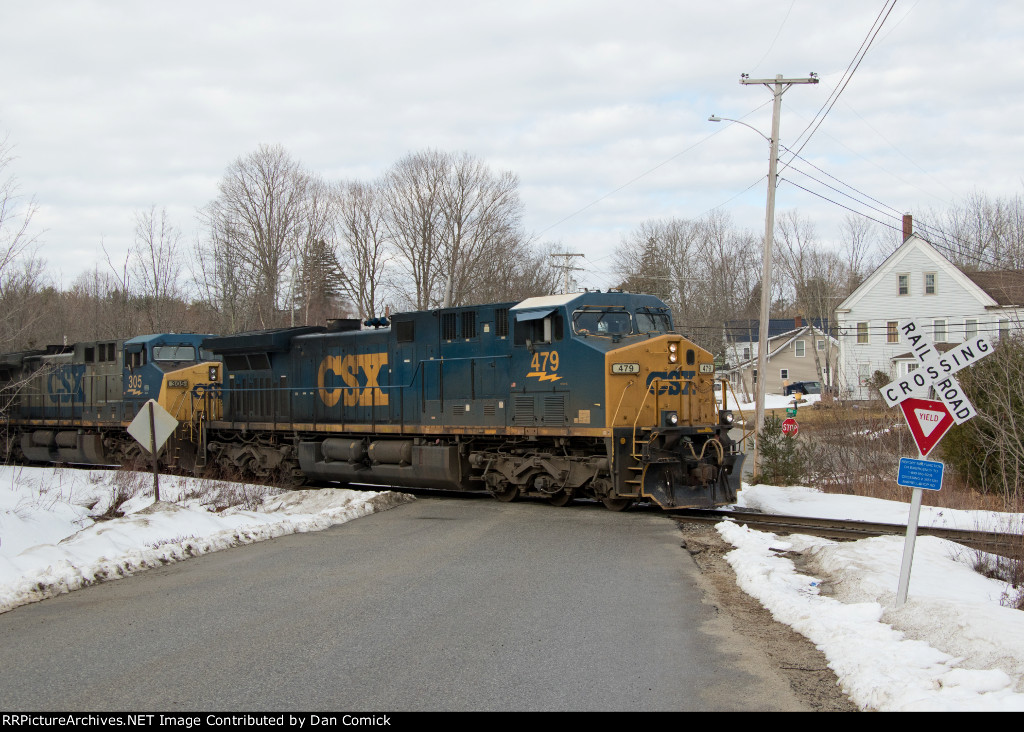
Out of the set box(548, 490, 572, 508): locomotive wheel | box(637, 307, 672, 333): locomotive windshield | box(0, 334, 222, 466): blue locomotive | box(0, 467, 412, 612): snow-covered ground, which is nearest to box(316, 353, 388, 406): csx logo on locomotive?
box(0, 467, 412, 612): snow-covered ground

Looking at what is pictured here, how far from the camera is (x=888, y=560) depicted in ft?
28.6

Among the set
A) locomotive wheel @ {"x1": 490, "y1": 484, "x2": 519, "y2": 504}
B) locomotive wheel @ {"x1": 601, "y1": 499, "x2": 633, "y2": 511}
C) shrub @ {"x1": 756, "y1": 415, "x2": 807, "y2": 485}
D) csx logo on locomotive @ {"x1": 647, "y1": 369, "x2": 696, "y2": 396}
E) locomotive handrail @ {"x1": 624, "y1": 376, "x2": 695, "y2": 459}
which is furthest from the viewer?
shrub @ {"x1": 756, "y1": 415, "x2": 807, "y2": 485}

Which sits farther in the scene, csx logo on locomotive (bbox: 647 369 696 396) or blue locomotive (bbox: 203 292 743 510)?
csx logo on locomotive (bbox: 647 369 696 396)

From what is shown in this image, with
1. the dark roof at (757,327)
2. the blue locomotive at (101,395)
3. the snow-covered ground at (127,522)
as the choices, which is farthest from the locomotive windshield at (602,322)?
the dark roof at (757,327)

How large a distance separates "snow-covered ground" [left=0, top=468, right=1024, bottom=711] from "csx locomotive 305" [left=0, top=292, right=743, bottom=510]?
1686 mm

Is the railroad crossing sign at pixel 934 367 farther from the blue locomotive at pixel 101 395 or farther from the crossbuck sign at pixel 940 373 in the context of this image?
the blue locomotive at pixel 101 395

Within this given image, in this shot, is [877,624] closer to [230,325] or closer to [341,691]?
[341,691]

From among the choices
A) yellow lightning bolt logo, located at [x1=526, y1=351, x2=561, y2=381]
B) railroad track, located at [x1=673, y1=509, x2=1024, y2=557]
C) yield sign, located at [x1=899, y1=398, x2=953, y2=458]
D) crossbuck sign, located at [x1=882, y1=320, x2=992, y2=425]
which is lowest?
railroad track, located at [x1=673, y1=509, x2=1024, y2=557]

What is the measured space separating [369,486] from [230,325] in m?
30.3

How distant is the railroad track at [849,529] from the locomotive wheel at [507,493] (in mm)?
3047

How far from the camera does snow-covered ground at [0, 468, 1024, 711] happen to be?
5145 mm

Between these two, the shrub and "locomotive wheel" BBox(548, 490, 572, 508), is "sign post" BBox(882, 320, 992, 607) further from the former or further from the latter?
→ the shrub

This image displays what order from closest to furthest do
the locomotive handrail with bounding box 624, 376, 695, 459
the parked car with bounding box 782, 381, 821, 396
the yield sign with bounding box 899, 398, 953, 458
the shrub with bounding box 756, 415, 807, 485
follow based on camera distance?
the yield sign with bounding box 899, 398, 953, 458 < the locomotive handrail with bounding box 624, 376, 695, 459 < the shrub with bounding box 756, 415, 807, 485 < the parked car with bounding box 782, 381, 821, 396

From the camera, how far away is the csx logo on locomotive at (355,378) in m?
17.0
